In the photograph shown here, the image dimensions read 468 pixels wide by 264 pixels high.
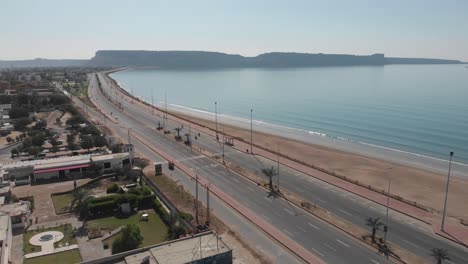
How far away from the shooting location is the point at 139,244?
3616 centimetres

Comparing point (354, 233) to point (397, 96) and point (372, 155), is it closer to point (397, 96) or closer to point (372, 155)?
point (372, 155)

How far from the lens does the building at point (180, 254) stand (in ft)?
94.1

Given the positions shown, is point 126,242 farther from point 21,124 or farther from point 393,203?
point 21,124

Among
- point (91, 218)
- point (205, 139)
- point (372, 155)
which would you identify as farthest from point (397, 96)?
point (91, 218)

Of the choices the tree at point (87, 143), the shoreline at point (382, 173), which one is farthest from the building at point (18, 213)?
the shoreline at point (382, 173)

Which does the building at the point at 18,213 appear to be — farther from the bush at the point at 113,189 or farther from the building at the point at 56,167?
the building at the point at 56,167

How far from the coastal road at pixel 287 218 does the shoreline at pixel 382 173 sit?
1739 centimetres

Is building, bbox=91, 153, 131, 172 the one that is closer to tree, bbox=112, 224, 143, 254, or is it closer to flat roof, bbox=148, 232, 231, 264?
tree, bbox=112, 224, 143, 254

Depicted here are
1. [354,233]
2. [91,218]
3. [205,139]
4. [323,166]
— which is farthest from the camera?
[205,139]

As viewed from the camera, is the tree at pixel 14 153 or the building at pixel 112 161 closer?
the building at pixel 112 161

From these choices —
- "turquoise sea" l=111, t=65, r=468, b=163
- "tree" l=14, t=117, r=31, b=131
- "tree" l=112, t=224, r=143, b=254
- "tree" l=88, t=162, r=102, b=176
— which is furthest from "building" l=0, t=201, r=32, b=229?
"turquoise sea" l=111, t=65, r=468, b=163

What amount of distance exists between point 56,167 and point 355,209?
43428 millimetres

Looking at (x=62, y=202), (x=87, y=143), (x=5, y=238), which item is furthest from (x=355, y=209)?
(x=87, y=143)

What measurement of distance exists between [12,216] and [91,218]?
7868 mm
